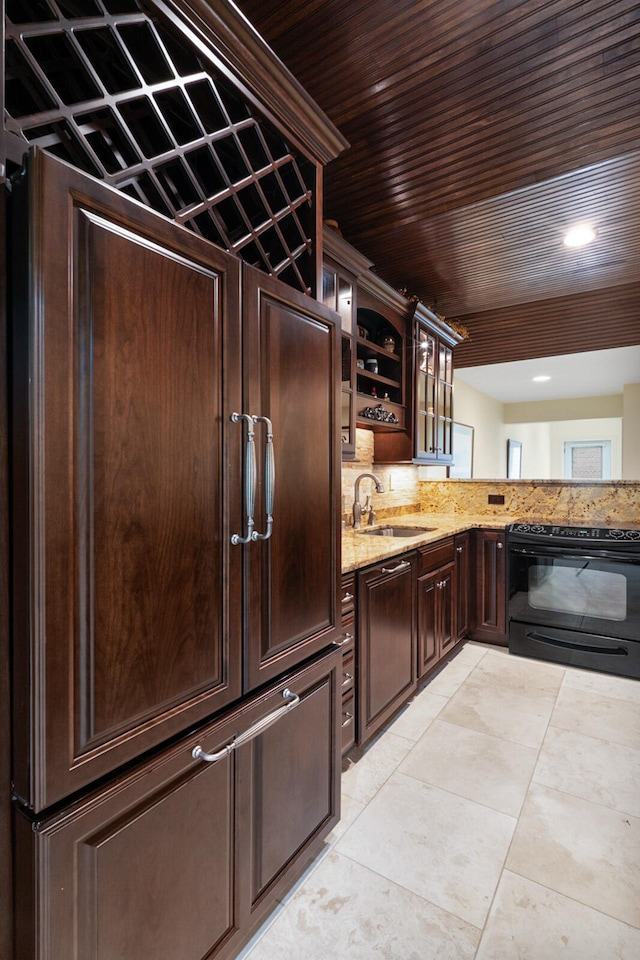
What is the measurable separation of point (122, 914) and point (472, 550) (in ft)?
10.2

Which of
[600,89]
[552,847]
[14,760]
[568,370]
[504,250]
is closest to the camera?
[14,760]

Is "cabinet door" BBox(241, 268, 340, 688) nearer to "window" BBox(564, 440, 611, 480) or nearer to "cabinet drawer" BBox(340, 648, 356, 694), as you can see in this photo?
"cabinet drawer" BBox(340, 648, 356, 694)

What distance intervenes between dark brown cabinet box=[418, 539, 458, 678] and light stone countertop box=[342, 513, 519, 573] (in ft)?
0.33

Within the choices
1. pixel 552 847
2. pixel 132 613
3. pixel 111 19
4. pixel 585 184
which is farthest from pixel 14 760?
pixel 585 184

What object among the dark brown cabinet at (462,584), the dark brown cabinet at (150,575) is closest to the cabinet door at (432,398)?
the dark brown cabinet at (462,584)

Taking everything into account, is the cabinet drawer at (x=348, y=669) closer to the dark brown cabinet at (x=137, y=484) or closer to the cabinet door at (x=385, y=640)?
the cabinet door at (x=385, y=640)

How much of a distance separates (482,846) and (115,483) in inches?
73.4

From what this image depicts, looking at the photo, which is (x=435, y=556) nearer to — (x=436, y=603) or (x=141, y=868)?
(x=436, y=603)

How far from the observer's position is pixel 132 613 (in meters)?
0.92

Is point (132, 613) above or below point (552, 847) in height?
above

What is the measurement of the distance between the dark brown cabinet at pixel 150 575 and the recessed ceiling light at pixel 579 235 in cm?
238

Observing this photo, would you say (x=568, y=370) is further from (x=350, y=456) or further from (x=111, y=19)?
(x=111, y=19)

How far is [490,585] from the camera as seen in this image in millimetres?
3543

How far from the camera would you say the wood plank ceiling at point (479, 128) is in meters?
1.61
